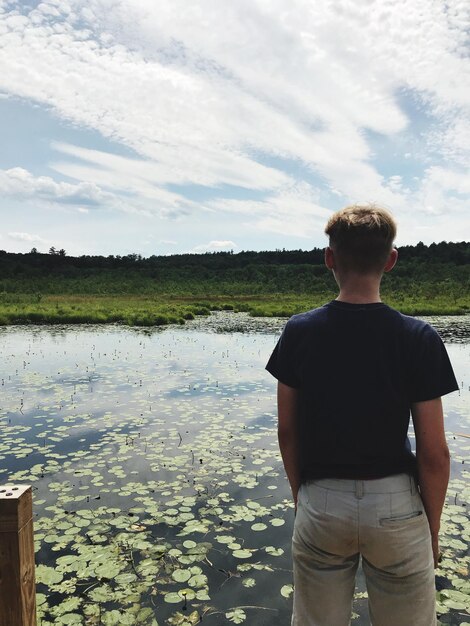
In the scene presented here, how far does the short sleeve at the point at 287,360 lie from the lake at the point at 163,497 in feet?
8.30

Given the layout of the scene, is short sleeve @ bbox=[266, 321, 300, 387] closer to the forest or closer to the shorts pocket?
the shorts pocket

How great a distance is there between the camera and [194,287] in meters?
69.9

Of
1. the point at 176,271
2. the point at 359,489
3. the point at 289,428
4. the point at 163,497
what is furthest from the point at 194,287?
the point at 359,489

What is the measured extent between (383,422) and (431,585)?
75cm

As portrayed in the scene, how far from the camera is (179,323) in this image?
28.1m

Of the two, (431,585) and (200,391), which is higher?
(431,585)

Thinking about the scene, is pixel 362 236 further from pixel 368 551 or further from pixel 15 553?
pixel 15 553

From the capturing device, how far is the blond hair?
81.4 inches

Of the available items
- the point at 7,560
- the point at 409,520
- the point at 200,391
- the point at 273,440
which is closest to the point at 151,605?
the point at 7,560

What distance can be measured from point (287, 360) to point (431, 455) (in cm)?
76

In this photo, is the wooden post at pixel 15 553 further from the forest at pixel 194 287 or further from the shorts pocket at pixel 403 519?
the forest at pixel 194 287

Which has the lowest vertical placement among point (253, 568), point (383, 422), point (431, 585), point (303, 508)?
point (253, 568)

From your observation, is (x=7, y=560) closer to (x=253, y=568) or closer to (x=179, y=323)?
(x=253, y=568)

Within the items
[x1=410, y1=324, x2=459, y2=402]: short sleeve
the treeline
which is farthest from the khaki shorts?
the treeline
